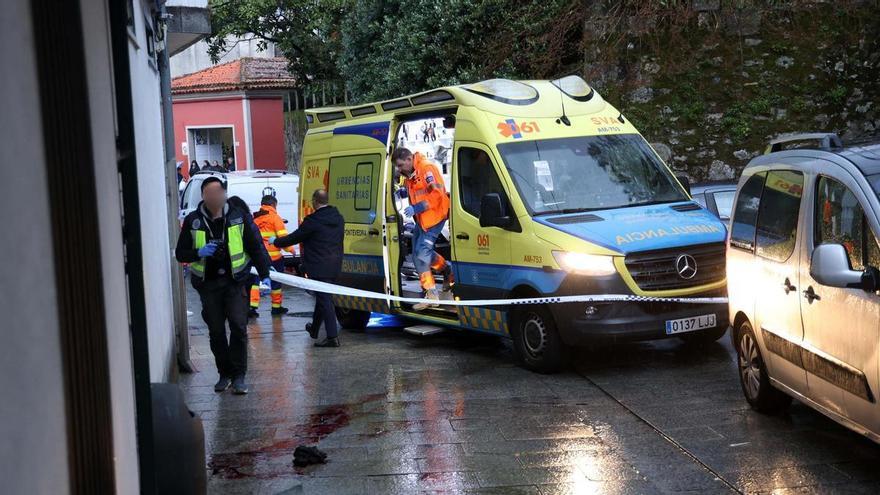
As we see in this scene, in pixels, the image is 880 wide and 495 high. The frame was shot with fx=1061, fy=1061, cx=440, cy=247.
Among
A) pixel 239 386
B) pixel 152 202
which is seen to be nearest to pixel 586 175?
pixel 239 386

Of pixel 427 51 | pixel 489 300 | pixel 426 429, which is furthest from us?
pixel 427 51

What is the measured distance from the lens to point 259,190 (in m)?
19.5

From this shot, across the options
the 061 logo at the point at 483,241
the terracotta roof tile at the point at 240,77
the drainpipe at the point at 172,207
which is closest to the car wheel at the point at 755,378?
the 061 logo at the point at 483,241

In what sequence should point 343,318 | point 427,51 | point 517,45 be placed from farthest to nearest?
point 427,51, point 517,45, point 343,318

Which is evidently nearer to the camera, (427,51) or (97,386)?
(97,386)

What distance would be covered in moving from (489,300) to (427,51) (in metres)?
10.8

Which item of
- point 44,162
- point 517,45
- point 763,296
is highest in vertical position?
point 517,45

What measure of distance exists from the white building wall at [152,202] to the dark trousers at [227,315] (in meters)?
0.39

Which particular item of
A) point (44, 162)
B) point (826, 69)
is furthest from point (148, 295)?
point (826, 69)

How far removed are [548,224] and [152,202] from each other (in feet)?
11.2

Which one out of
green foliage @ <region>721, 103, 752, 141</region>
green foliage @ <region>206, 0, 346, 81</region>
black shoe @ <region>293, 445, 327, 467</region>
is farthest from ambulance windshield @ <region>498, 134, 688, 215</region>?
green foliage @ <region>206, 0, 346, 81</region>

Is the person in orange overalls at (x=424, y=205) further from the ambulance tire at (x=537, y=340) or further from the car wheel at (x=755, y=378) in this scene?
the car wheel at (x=755, y=378)

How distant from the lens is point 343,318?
13117 millimetres

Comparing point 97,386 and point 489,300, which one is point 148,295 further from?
point 97,386
